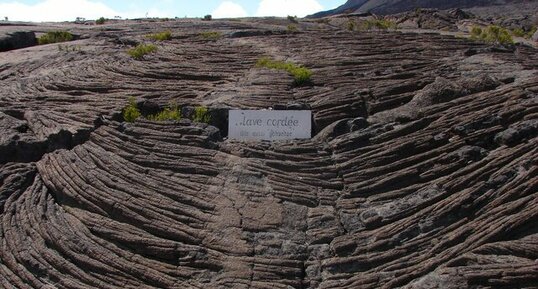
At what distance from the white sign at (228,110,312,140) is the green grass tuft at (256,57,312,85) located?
2.79m

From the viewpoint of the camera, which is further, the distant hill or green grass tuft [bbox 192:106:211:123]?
the distant hill

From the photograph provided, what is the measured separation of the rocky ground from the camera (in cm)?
1014

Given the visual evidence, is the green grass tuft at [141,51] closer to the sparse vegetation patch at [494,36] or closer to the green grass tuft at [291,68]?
the green grass tuft at [291,68]

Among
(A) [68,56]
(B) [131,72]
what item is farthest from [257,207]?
(A) [68,56]

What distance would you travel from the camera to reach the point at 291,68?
57.6 feet

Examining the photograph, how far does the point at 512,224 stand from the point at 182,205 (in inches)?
249

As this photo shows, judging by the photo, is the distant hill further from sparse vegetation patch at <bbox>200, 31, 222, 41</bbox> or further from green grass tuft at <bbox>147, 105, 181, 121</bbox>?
green grass tuft at <bbox>147, 105, 181, 121</bbox>

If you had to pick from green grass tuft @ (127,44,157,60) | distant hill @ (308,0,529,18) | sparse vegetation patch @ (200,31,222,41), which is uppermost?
distant hill @ (308,0,529,18)

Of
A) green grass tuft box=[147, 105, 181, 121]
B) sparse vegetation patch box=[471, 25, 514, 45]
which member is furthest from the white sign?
sparse vegetation patch box=[471, 25, 514, 45]

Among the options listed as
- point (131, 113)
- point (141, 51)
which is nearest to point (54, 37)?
point (141, 51)

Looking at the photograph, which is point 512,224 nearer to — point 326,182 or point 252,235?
point 326,182

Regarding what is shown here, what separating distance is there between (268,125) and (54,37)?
53.8 feet

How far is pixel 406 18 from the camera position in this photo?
36.8 m

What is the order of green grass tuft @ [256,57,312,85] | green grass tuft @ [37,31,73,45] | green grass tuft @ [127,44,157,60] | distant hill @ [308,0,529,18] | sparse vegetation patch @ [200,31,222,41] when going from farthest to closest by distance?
distant hill @ [308,0,529,18]
green grass tuft @ [37,31,73,45]
sparse vegetation patch @ [200,31,222,41]
green grass tuft @ [127,44,157,60]
green grass tuft @ [256,57,312,85]
